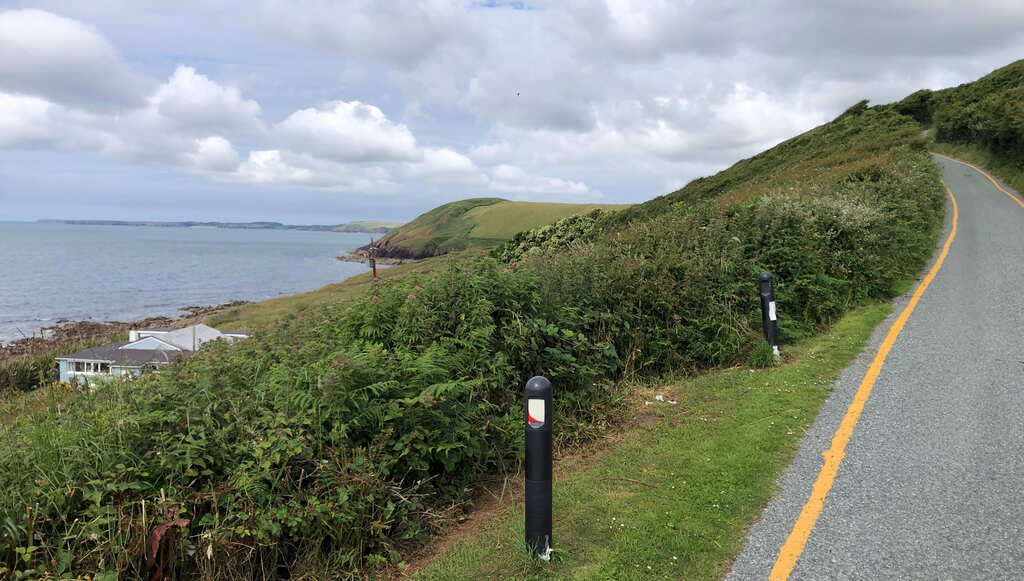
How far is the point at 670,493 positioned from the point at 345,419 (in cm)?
260

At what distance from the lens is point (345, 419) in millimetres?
4332

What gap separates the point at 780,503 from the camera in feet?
13.5

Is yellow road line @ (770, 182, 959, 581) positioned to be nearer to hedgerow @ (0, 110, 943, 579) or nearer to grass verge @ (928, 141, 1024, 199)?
hedgerow @ (0, 110, 943, 579)

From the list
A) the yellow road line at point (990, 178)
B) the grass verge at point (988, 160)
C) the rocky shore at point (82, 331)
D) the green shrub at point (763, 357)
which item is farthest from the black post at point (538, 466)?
the rocky shore at point (82, 331)

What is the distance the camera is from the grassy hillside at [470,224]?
147638 mm

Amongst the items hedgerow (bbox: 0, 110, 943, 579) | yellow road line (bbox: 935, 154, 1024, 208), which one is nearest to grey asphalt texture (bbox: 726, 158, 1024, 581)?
Result: hedgerow (bbox: 0, 110, 943, 579)

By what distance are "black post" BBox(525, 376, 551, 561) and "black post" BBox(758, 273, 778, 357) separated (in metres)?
5.49

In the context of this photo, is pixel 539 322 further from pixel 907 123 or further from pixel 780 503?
pixel 907 123

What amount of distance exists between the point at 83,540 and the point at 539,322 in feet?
14.1

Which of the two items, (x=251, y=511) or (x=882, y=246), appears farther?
(x=882, y=246)

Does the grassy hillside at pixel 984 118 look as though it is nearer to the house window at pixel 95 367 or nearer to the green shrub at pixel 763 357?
the green shrub at pixel 763 357

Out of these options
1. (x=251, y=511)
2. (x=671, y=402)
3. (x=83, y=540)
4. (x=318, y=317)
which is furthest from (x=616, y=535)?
(x=318, y=317)

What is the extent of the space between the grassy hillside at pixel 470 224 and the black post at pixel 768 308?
421ft

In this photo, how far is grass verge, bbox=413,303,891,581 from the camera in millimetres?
3592
